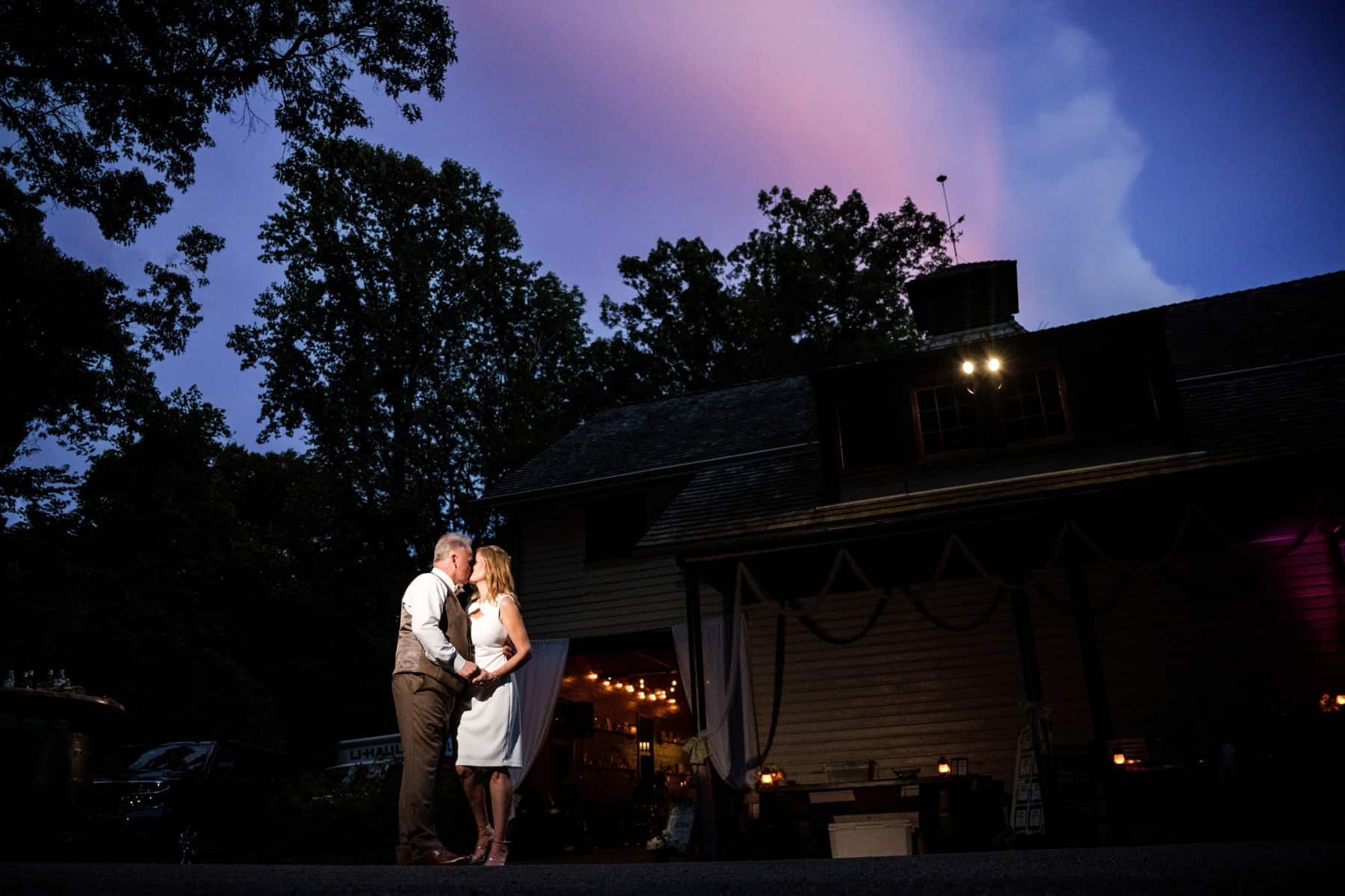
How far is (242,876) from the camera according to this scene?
2908 millimetres

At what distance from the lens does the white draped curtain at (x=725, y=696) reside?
11.2 metres

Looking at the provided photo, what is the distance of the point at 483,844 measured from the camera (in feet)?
17.6

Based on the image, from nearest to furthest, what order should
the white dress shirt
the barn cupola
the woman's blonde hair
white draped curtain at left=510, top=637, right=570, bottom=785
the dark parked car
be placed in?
the white dress shirt, the woman's blonde hair, the dark parked car, white draped curtain at left=510, top=637, right=570, bottom=785, the barn cupola

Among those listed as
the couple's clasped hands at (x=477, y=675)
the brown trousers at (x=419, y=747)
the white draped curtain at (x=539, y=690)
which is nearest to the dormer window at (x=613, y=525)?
the white draped curtain at (x=539, y=690)

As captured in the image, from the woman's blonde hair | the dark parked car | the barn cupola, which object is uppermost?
the barn cupola

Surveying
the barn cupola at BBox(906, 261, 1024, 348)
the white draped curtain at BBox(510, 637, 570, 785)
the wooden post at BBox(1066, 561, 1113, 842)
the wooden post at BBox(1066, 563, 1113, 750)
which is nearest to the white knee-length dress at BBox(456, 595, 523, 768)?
the wooden post at BBox(1066, 561, 1113, 842)

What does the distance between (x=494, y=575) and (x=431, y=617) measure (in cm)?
67

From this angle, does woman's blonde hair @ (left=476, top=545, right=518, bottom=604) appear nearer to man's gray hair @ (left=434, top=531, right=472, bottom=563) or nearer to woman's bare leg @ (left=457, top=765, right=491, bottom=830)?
man's gray hair @ (left=434, top=531, right=472, bottom=563)

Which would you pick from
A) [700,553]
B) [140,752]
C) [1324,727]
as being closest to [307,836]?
[140,752]

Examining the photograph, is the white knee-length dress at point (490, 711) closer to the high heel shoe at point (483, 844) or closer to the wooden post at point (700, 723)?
the high heel shoe at point (483, 844)

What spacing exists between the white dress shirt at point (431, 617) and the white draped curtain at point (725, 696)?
621 cm

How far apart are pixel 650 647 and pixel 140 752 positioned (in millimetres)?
8757

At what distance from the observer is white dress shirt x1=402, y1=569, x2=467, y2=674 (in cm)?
520

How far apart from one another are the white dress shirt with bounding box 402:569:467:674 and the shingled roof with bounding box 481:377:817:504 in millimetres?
10600
